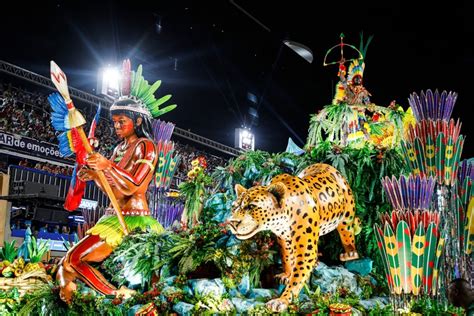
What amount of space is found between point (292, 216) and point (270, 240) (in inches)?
28.0

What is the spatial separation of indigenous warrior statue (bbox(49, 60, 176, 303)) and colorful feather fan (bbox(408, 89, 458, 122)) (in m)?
2.90

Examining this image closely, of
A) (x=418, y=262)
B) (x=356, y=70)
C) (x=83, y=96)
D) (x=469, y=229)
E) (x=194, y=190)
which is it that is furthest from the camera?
(x=83, y=96)

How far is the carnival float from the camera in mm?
4715

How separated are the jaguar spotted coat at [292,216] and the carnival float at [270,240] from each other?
13 mm

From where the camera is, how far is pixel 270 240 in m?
5.46

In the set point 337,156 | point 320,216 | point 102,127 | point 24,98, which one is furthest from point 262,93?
point 320,216

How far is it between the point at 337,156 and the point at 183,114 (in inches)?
419

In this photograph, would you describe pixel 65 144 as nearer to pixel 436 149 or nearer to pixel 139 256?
pixel 139 256

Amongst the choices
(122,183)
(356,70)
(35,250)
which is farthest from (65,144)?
(356,70)

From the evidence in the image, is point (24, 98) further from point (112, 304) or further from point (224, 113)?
point (112, 304)

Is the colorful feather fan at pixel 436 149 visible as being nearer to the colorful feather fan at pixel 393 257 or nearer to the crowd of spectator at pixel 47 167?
the colorful feather fan at pixel 393 257

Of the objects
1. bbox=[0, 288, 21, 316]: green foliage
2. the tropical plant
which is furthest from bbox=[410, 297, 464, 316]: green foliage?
bbox=[0, 288, 21, 316]: green foliage

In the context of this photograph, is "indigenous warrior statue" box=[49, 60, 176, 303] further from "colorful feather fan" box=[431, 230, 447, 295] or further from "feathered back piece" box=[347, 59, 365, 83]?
"feathered back piece" box=[347, 59, 365, 83]

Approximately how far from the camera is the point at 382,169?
→ 619cm
